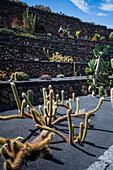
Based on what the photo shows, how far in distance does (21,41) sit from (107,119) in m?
8.08

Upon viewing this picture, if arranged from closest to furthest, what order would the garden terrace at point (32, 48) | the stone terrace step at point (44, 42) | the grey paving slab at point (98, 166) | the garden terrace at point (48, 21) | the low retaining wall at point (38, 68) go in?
the grey paving slab at point (98, 166) → the low retaining wall at point (38, 68) → the garden terrace at point (32, 48) → the stone terrace step at point (44, 42) → the garden terrace at point (48, 21)

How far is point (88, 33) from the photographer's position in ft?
67.6

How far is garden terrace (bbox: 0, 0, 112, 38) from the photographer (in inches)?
583

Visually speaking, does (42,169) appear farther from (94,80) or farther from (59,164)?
(94,80)

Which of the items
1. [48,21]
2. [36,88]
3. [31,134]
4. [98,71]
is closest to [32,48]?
[36,88]

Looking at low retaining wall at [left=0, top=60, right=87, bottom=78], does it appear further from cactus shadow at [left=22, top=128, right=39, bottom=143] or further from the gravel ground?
cactus shadow at [left=22, top=128, right=39, bottom=143]

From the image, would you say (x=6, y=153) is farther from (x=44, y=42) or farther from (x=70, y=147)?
(x=44, y=42)

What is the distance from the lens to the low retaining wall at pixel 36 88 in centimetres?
524

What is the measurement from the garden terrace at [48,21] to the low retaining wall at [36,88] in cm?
909

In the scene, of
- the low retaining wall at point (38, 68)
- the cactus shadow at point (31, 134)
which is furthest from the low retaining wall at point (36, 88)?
the cactus shadow at point (31, 134)

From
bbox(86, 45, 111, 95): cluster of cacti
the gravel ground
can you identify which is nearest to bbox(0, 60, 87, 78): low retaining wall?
bbox(86, 45, 111, 95): cluster of cacti

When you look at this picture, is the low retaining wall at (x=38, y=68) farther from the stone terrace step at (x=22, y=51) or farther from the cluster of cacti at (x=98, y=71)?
the cluster of cacti at (x=98, y=71)

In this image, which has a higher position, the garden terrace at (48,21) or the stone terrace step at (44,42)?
the garden terrace at (48,21)

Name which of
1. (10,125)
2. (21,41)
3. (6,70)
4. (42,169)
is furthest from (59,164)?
(21,41)
